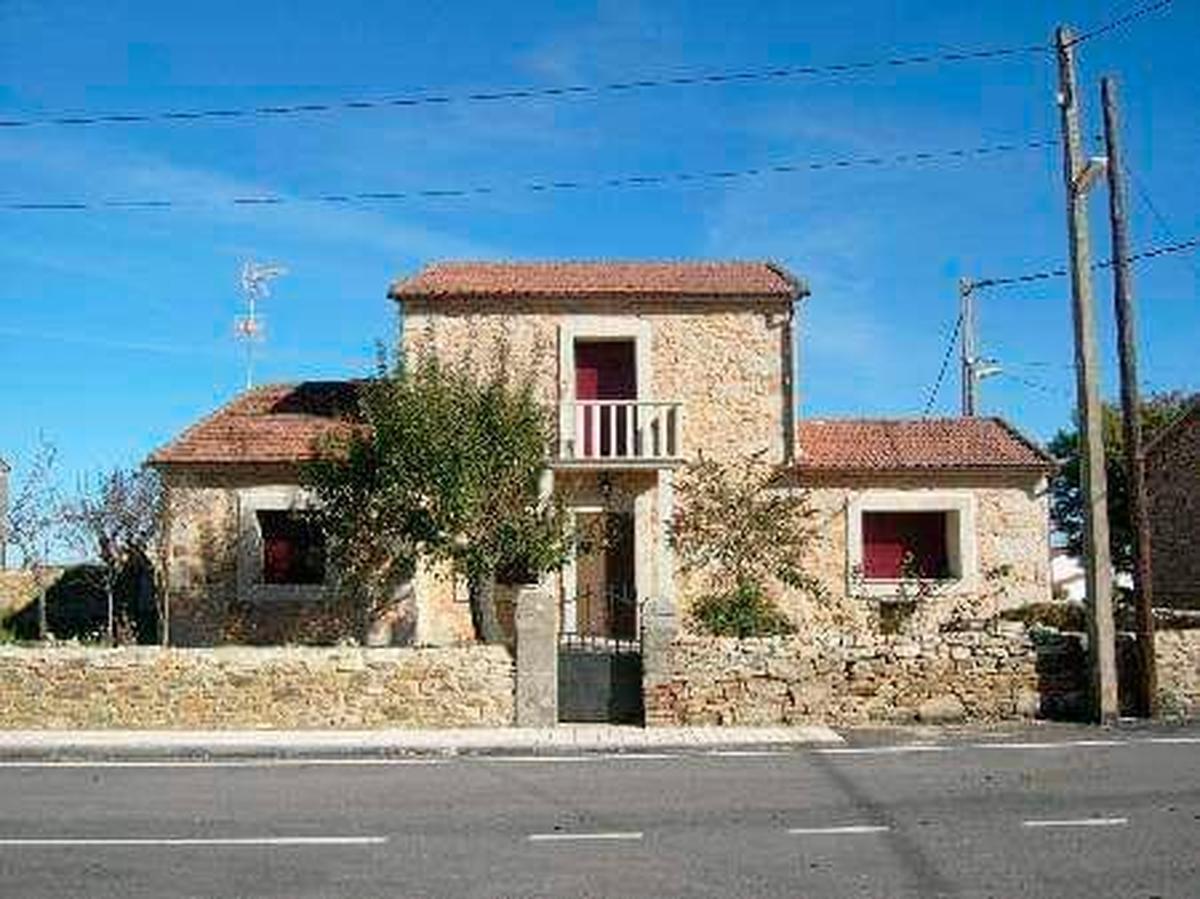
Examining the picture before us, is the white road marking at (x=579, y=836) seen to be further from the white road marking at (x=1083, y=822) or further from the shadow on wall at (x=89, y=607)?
the shadow on wall at (x=89, y=607)

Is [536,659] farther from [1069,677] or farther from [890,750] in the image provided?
[1069,677]

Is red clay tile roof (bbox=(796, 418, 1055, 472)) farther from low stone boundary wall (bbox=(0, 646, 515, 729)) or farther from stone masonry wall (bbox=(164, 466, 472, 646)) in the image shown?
low stone boundary wall (bbox=(0, 646, 515, 729))

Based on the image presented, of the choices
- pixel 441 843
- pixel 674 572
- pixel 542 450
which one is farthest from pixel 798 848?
pixel 674 572

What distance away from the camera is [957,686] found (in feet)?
48.8

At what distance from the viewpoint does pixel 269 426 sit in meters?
21.3

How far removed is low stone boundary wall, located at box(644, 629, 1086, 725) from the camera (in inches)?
572

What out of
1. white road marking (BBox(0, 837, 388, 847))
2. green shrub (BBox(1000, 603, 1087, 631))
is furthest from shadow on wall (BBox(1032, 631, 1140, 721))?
white road marking (BBox(0, 837, 388, 847))

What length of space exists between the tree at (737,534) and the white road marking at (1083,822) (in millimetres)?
11696

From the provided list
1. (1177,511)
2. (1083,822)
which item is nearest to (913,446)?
(1177,511)

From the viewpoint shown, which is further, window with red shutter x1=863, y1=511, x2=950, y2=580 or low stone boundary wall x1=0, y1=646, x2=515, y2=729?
window with red shutter x1=863, y1=511, x2=950, y2=580

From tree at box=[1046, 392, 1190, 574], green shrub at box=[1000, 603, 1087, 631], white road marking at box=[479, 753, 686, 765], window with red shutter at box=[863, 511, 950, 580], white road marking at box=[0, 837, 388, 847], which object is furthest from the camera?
tree at box=[1046, 392, 1190, 574]

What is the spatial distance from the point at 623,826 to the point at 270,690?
7158mm

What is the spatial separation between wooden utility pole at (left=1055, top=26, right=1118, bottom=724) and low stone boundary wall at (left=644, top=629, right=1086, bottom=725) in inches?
23.3

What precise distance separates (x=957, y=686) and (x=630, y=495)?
293 inches
